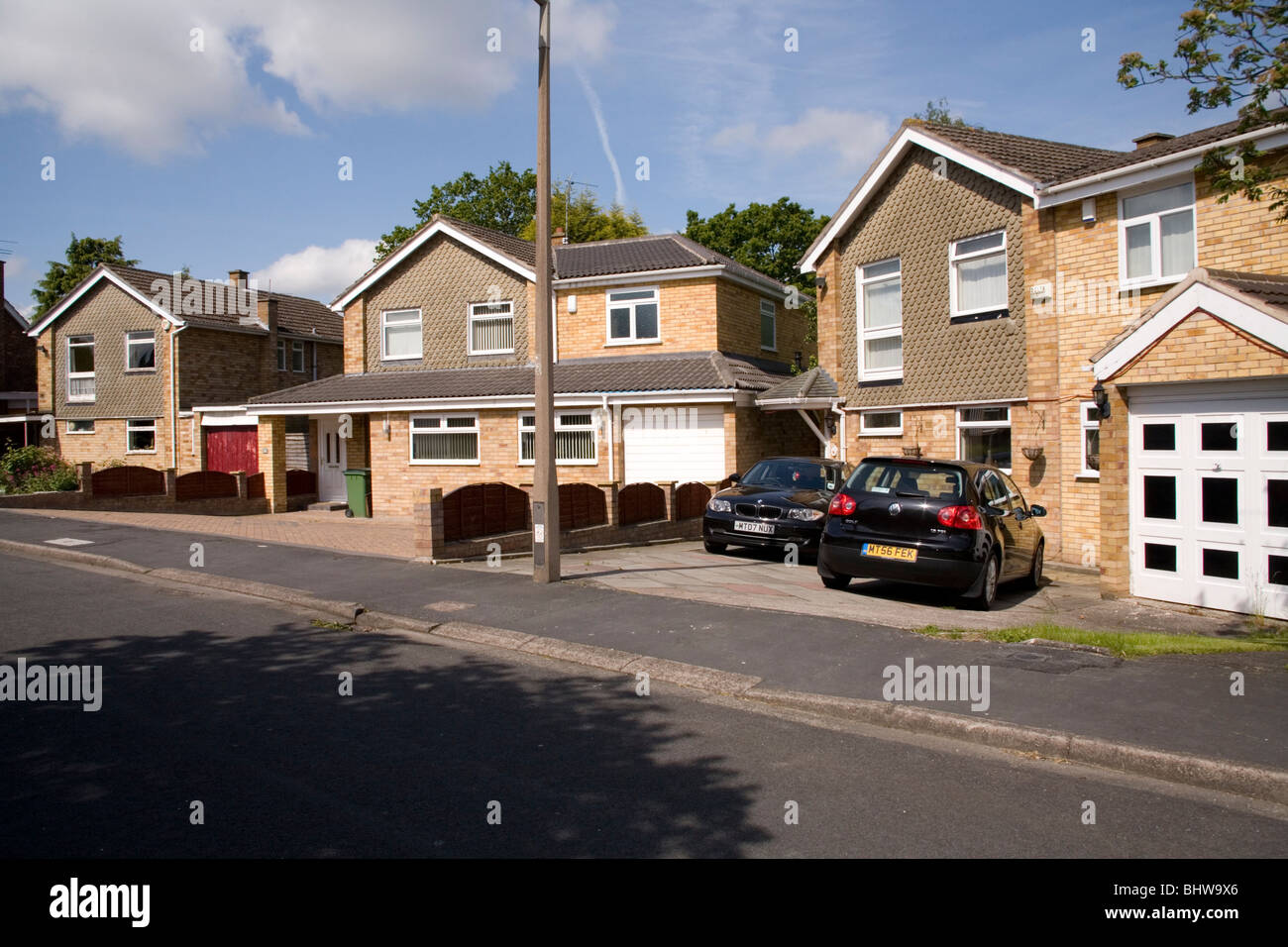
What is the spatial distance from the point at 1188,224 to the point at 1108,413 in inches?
155

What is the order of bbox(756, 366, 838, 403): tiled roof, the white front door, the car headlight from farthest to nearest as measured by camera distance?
the white front door
bbox(756, 366, 838, 403): tiled roof
the car headlight

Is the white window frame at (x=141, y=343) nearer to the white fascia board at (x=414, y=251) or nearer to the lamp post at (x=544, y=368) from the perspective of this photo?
the white fascia board at (x=414, y=251)

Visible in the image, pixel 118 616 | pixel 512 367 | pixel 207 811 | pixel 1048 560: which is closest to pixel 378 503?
pixel 512 367

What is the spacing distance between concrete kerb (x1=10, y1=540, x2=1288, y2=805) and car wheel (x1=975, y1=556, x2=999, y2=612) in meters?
4.09

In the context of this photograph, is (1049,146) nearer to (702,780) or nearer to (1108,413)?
(1108,413)

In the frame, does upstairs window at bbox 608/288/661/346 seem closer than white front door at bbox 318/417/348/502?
Yes

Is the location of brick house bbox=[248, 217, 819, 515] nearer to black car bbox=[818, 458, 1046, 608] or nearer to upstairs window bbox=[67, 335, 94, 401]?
black car bbox=[818, 458, 1046, 608]

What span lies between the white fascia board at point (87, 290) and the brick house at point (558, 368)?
6345mm

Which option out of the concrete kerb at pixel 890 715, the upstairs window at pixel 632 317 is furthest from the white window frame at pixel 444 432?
the concrete kerb at pixel 890 715

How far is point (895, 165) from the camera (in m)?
16.9

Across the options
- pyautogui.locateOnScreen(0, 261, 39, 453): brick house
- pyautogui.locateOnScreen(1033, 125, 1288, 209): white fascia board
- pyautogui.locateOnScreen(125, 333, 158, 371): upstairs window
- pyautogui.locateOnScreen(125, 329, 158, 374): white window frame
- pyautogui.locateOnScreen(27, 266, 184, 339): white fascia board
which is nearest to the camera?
pyautogui.locateOnScreen(1033, 125, 1288, 209): white fascia board

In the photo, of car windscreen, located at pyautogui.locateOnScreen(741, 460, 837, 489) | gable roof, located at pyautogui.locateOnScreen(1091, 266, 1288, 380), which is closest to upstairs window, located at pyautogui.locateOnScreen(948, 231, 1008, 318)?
car windscreen, located at pyautogui.locateOnScreen(741, 460, 837, 489)

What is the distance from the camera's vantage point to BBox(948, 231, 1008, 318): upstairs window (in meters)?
15.2

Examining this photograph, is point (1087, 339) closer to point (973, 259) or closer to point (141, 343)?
point (973, 259)
